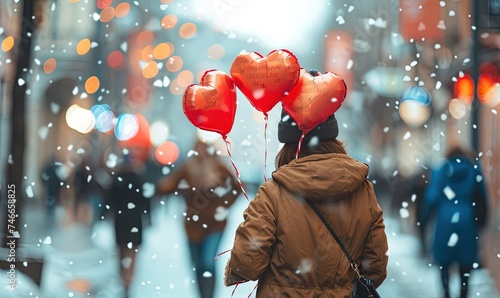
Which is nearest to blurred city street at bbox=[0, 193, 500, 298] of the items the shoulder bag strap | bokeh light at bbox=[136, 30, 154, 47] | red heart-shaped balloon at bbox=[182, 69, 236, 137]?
bokeh light at bbox=[136, 30, 154, 47]

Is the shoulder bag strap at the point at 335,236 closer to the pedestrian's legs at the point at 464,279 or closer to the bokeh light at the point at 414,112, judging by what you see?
the bokeh light at the point at 414,112

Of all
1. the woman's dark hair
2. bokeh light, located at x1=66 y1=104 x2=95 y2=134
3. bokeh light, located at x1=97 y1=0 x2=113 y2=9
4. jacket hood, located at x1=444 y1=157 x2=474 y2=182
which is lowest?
jacket hood, located at x1=444 y1=157 x2=474 y2=182

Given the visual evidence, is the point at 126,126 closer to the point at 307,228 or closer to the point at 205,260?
the point at 205,260

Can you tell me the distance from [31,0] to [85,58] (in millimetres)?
551

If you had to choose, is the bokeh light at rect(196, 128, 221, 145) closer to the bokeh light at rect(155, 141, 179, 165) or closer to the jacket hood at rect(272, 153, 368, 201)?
the bokeh light at rect(155, 141, 179, 165)

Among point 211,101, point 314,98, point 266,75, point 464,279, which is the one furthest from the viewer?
point 464,279

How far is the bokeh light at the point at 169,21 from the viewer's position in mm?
4668

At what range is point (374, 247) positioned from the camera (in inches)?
93.4

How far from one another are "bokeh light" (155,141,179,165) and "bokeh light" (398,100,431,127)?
160cm


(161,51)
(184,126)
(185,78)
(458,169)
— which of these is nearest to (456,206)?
(458,169)

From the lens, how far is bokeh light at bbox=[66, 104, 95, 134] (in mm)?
4672

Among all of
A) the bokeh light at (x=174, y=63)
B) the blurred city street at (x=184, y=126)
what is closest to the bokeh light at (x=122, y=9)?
the blurred city street at (x=184, y=126)

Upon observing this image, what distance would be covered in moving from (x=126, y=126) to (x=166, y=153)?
33 centimetres

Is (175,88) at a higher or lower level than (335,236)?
higher
